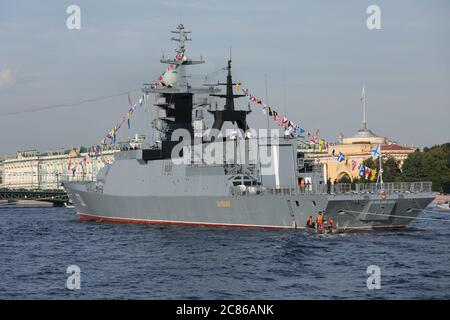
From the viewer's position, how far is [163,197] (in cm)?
5019

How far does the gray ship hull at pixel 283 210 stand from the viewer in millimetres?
40219

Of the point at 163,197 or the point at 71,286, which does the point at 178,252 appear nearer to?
the point at 71,286

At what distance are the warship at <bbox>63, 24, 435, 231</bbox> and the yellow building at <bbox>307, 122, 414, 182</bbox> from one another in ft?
269

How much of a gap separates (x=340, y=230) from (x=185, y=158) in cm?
1297

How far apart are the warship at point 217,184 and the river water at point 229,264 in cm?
138

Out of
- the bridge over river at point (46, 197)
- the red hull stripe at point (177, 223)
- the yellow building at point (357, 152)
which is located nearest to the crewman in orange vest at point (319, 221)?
the red hull stripe at point (177, 223)

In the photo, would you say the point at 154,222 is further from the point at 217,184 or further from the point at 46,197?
the point at 46,197

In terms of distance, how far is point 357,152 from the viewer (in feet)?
480

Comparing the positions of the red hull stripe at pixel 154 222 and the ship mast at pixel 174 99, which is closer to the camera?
the red hull stripe at pixel 154 222

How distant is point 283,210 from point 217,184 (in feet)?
18.3

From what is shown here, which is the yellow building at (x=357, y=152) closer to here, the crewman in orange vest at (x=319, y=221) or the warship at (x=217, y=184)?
the warship at (x=217, y=184)

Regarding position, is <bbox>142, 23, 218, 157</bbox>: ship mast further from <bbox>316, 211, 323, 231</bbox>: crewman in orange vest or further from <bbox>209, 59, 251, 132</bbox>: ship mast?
<bbox>316, 211, 323, 231</bbox>: crewman in orange vest

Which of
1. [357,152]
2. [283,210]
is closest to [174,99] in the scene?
[283,210]
